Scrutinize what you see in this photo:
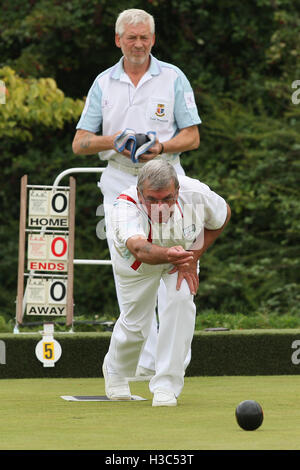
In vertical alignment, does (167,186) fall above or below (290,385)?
above

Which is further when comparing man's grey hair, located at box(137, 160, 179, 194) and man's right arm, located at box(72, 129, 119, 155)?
man's right arm, located at box(72, 129, 119, 155)

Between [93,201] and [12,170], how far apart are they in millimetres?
1074

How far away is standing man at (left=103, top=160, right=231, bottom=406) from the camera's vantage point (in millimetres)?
4398

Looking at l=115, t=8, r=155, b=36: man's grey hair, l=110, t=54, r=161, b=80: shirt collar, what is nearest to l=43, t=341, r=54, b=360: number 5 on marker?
l=110, t=54, r=161, b=80: shirt collar

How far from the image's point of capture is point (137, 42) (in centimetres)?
582

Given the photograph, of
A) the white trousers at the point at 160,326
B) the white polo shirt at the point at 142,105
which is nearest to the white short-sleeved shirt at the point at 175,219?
the white trousers at the point at 160,326

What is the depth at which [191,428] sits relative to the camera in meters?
3.72

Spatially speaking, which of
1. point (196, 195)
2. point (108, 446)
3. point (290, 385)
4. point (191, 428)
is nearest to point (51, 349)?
point (290, 385)

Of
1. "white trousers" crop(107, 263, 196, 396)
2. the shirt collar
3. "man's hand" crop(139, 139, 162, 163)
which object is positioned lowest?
"white trousers" crop(107, 263, 196, 396)

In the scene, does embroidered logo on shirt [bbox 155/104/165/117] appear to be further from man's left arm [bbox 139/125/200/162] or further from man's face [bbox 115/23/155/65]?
man's face [bbox 115/23/155/65]

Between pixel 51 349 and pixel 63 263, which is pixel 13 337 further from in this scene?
pixel 63 263

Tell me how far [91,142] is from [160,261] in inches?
62.9

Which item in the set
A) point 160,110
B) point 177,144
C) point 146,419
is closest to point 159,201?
point 146,419

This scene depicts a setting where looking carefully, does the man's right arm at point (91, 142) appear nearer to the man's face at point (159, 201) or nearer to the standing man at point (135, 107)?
the standing man at point (135, 107)
